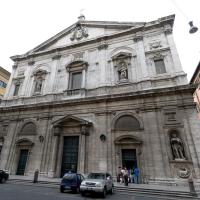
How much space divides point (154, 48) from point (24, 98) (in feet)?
52.9

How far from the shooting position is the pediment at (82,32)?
19.9 metres

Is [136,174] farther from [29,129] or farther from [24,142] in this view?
[29,129]

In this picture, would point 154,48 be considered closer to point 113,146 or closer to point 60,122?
point 113,146

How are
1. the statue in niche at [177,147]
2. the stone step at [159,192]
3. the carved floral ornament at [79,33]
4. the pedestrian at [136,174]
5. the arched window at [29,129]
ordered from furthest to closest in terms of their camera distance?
the carved floral ornament at [79,33] → the arched window at [29,129] → the pedestrian at [136,174] → the statue in niche at [177,147] → the stone step at [159,192]

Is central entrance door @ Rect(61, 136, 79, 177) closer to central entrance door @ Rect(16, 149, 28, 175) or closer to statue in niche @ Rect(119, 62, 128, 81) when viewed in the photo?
central entrance door @ Rect(16, 149, 28, 175)

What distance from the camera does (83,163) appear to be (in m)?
14.0

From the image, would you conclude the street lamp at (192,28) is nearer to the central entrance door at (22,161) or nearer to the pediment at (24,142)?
the pediment at (24,142)

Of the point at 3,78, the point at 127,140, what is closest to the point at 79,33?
the point at 127,140

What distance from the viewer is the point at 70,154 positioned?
15461 millimetres

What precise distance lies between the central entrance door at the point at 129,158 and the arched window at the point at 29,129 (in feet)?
31.8

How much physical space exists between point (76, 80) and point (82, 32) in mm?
7485

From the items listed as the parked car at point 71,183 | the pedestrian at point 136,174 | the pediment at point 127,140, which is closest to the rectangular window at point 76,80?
the pediment at point 127,140

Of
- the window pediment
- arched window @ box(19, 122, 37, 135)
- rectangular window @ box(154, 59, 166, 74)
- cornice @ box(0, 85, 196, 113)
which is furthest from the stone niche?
arched window @ box(19, 122, 37, 135)

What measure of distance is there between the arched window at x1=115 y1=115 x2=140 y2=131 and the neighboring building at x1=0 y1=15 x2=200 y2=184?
0.09 metres
